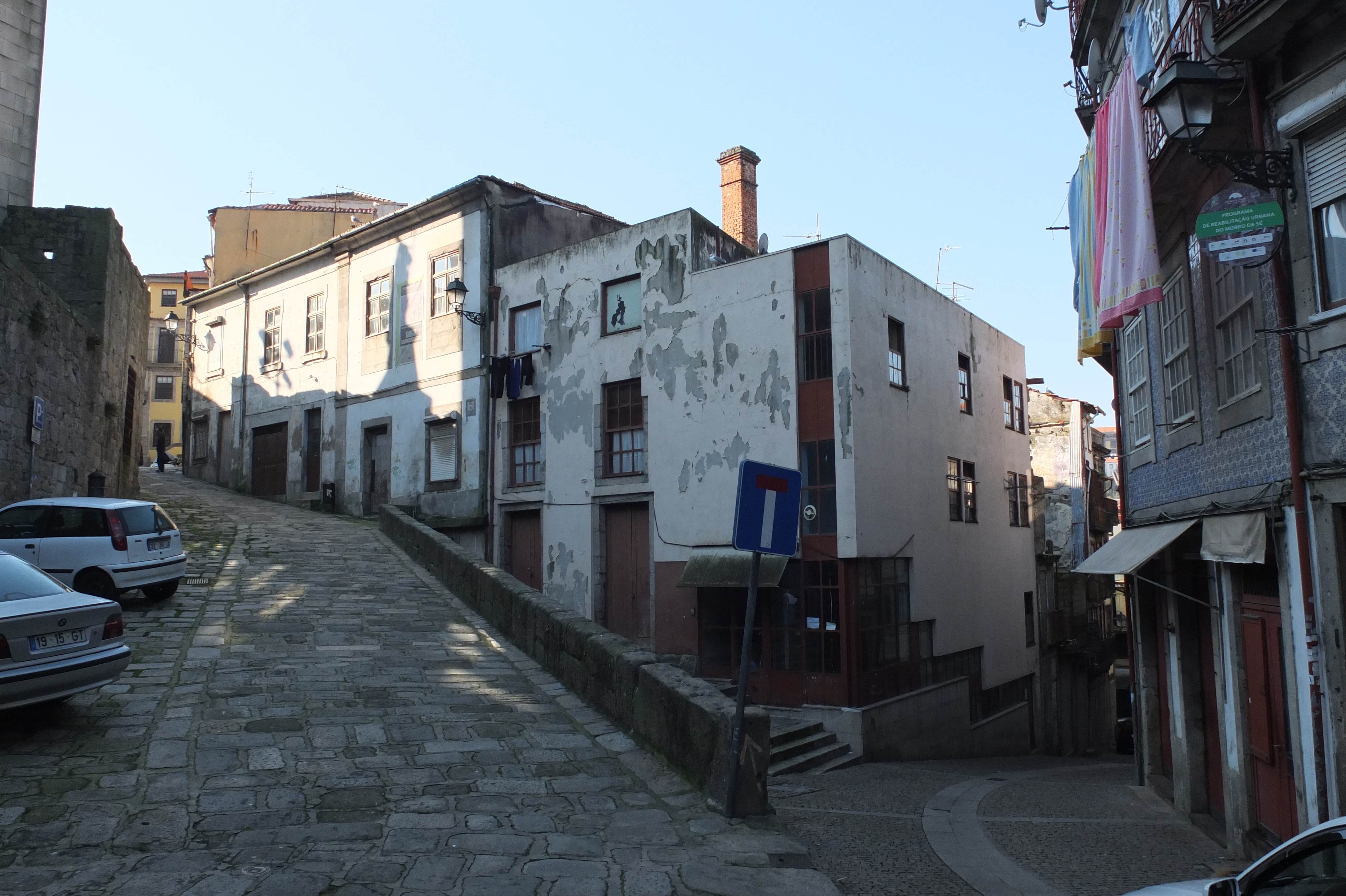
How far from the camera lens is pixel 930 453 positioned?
19.6 m

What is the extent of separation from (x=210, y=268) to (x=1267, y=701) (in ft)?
119

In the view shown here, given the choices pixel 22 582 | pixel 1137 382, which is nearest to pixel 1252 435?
pixel 1137 382

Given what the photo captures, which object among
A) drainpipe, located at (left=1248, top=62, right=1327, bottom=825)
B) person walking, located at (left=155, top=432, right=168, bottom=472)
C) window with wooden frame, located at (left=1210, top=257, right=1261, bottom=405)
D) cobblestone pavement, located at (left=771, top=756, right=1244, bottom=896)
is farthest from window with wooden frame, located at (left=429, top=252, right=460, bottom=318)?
drainpipe, located at (left=1248, top=62, right=1327, bottom=825)

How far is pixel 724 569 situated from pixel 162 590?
9134mm

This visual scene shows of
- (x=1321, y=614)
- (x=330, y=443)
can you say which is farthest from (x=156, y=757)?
(x=330, y=443)

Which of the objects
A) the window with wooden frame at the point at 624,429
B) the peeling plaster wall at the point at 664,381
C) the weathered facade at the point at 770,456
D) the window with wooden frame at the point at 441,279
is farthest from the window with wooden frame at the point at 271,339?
the window with wooden frame at the point at 624,429

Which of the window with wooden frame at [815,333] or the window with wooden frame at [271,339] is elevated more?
the window with wooden frame at [271,339]

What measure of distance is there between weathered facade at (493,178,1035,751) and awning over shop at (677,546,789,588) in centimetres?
5

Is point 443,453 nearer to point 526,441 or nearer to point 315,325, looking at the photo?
point 526,441

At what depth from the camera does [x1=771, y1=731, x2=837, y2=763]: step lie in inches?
576

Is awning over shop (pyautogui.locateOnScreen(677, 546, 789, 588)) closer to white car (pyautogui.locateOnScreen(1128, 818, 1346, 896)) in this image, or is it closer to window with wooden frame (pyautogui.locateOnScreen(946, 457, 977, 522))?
window with wooden frame (pyautogui.locateOnScreen(946, 457, 977, 522))

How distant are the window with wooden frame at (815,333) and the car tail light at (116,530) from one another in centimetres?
1088

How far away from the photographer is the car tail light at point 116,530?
469 inches

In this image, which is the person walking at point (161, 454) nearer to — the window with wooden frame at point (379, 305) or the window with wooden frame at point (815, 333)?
the window with wooden frame at point (379, 305)
